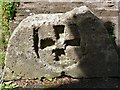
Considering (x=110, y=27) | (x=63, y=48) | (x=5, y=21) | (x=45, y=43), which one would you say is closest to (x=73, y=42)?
(x=63, y=48)

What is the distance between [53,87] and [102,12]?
1.71 m

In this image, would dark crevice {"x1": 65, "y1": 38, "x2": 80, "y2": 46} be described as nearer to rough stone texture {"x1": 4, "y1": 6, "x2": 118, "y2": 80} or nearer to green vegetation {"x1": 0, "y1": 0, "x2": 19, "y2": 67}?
rough stone texture {"x1": 4, "y1": 6, "x2": 118, "y2": 80}

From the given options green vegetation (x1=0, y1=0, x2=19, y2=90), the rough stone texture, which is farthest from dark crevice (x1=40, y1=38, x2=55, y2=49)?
green vegetation (x1=0, y1=0, x2=19, y2=90)

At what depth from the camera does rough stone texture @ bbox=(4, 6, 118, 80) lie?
5.75 metres

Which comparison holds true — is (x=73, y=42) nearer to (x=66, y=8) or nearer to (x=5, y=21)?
(x=66, y=8)

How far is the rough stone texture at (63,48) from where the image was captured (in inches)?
226

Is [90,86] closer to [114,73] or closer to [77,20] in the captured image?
[114,73]

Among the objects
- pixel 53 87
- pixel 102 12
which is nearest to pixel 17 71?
pixel 53 87

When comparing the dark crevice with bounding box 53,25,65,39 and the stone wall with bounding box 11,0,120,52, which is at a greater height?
the stone wall with bounding box 11,0,120,52

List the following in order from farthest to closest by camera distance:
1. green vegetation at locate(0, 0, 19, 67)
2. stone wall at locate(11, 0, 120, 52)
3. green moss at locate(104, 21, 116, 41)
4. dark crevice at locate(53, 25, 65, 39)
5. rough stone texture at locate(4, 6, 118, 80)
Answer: green vegetation at locate(0, 0, 19, 67) → stone wall at locate(11, 0, 120, 52) → green moss at locate(104, 21, 116, 41) → dark crevice at locate(53, 25, 65, 39) → rough stone texture at locate(4, 6, 118, 80)

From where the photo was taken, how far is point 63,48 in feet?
19.3

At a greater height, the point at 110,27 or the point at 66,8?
the point at 66,8

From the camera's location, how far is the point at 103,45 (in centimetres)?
575

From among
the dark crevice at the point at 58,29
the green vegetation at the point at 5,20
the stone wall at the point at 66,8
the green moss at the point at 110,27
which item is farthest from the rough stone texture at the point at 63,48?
the stone wall at the point at 66,8
